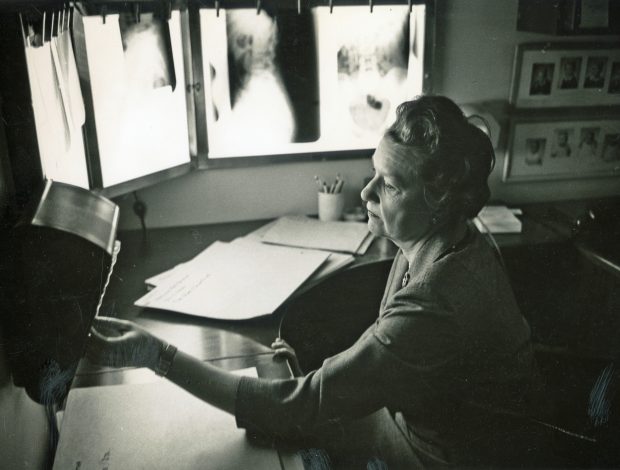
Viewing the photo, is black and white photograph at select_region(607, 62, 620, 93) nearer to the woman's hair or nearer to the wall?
the wall

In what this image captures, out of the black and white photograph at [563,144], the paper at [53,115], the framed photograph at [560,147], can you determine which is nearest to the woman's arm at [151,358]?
the paper at [53,115]

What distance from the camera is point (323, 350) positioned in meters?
1.73

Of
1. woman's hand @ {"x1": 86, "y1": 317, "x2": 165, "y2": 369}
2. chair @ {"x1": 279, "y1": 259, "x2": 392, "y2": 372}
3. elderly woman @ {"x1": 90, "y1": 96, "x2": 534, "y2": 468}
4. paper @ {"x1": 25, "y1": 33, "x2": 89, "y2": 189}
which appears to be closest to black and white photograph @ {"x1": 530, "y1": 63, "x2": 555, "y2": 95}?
chair @ {"x1": 279, "y1": 259, "x2": 392, "y2": 372}

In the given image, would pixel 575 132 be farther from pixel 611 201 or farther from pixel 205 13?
pixel 205 13

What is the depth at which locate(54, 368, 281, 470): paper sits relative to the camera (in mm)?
900

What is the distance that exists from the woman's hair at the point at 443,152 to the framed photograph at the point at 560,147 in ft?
3.48

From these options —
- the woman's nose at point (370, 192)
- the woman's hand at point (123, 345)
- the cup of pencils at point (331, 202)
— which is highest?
the woman's nose at point (370, 192)

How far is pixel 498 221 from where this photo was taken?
6.23ft

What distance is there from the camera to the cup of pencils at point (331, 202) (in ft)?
6.40

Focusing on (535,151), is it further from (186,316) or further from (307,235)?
(186,316)

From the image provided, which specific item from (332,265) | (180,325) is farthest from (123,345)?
(332,265)

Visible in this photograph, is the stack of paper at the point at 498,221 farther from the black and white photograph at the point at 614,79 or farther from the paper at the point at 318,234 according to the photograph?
the black and white photograph at the point at 614,79

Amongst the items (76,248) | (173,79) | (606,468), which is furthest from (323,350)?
(76,248)

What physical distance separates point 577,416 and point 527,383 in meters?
0.24
